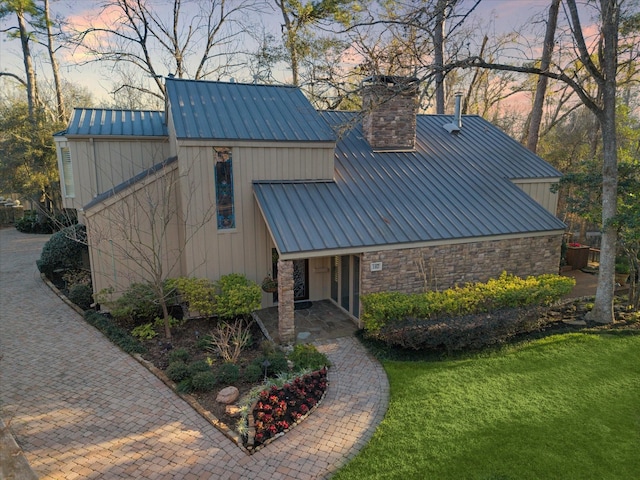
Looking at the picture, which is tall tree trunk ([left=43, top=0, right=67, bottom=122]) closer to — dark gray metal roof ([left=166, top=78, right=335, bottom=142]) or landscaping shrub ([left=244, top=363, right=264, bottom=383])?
dark gray metal roof ([left=166, top=78, right=335, bottom=142])

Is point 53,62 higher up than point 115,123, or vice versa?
point 53,62

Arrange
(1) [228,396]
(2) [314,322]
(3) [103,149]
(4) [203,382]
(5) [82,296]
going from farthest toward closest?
(3) [103,149]
(5) [82,296]
(2) [314,322]
(4) [203,382]
(1) [228,396]

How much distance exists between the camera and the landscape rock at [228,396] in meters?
7.28

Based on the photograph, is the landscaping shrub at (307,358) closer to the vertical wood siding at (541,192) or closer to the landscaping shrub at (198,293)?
the landscaping shrub at (198,293)

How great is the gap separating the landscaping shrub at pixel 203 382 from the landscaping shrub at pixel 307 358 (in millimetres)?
1643

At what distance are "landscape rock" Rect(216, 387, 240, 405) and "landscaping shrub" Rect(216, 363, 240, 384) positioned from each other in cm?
40

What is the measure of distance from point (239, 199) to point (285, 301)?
10.6ft

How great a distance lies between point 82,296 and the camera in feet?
39.5

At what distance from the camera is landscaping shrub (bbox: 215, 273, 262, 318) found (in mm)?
10359

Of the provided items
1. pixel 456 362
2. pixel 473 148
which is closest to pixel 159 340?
pixel 456 362

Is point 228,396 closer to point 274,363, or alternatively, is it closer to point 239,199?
point 274,363

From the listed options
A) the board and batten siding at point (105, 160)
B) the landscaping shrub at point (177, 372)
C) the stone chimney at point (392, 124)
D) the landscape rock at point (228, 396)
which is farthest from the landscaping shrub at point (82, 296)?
the stone chimney at point (392, 124)

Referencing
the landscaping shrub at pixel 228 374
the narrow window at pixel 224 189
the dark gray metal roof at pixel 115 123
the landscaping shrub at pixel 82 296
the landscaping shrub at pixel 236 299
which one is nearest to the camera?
the landscaping shrub at pixel 228 374

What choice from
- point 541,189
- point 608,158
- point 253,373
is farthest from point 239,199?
point 541,189
